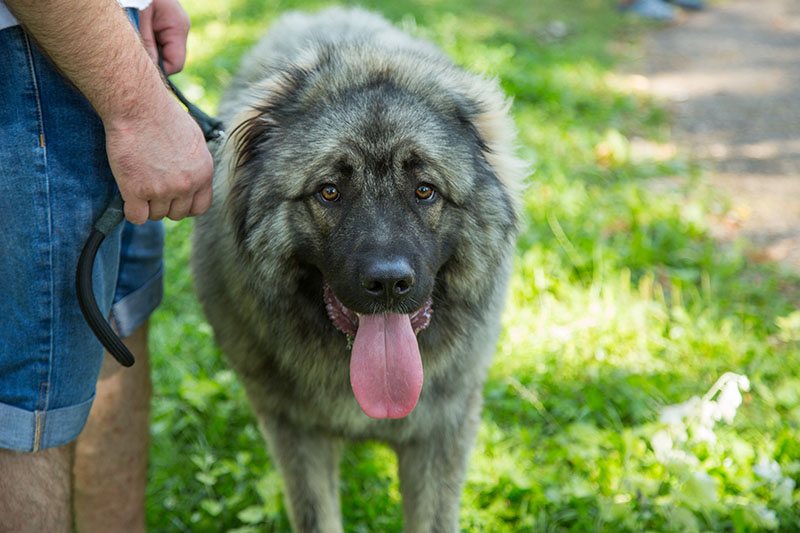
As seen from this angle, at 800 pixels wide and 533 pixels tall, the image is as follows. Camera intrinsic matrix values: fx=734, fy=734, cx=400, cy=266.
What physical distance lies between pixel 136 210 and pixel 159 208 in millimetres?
72

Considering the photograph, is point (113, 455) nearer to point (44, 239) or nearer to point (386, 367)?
point (386, 367)

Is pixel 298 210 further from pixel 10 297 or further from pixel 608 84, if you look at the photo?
pixel 608 84

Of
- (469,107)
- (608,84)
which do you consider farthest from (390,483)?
(608,84)

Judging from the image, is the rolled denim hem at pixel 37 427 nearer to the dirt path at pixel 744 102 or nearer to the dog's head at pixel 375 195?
the dog's head at pixel 375 195

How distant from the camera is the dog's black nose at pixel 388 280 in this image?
2141 mm

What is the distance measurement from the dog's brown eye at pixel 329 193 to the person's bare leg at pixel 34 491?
105cm

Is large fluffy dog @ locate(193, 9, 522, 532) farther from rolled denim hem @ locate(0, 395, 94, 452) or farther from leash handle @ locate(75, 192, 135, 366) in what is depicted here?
rolled denim hem @ locate(0, 395, 94, 452)

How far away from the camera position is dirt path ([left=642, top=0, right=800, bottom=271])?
16.3 feet

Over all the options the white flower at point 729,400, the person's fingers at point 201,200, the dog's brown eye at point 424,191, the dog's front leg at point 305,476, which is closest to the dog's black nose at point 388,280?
the dog's brown eye at point 424,191

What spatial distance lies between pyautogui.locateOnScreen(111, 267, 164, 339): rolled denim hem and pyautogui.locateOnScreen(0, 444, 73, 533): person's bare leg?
0.55 meters

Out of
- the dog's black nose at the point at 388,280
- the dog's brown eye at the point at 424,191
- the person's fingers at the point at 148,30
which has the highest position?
the person's fingers at the point at 148,30

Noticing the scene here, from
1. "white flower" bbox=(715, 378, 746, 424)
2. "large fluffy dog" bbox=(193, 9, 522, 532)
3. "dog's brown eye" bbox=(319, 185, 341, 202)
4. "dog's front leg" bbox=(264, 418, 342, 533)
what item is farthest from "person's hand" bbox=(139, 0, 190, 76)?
"white flower" bbox=(715, 378, 746, 424)

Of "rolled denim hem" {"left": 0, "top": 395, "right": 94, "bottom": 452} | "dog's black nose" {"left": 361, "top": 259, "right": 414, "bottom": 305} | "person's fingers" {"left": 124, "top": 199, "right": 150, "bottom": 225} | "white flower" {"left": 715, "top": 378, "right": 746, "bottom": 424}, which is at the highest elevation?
"person's fingers" {"left": 124, "top": 199, "right": 150, "bottom": 225}

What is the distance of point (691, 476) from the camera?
2643mm
